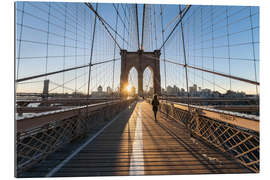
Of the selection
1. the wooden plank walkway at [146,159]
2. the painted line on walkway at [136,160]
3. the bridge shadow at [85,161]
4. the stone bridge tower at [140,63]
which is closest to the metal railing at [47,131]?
the bridge shadow at [85,161]

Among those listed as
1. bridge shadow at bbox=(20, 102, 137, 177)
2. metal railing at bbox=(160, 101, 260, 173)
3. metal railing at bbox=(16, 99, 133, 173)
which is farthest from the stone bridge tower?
bridge shadow at bbox=(20, 102, 137, 177)

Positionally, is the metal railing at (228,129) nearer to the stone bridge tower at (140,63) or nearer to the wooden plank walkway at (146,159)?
the wooden plank walkway at (146,159)

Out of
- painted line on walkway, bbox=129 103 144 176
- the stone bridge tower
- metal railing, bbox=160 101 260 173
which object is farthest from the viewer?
the stone bridge tower

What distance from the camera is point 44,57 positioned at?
11.8 feet

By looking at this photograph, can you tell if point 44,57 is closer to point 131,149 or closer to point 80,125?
point 80,125

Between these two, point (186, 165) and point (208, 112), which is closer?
point (186, 165)

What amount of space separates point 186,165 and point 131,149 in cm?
84

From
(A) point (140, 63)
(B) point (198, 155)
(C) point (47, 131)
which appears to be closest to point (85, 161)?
(C) point (47, 131)

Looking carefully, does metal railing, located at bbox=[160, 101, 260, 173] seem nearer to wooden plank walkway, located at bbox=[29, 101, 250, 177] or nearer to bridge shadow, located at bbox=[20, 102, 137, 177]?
wooden plank walkway, located at bbox=[29, 101, 250, 177]

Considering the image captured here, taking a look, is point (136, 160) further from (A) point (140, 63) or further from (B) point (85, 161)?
(A) point (140, 63)

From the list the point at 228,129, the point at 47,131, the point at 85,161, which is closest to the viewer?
the point at 85,161

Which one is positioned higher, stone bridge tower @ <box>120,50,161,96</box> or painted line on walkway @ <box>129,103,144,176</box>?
stone bridge tower @ <box>120,50,161,96</box>
